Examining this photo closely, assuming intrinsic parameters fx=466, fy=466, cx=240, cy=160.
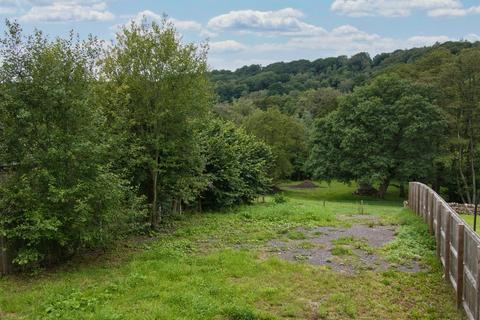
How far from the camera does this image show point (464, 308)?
7008mm

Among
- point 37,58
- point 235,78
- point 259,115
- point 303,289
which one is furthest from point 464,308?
point 235,78

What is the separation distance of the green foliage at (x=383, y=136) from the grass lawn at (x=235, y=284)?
65.2 ft

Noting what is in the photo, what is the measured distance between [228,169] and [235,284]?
36.6 ft

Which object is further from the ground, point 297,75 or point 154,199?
A: point 297,75

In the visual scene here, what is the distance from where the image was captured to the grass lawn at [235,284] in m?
6.97

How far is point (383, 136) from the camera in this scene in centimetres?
3225

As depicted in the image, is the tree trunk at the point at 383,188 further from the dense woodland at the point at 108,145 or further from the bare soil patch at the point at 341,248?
the bare soil patch at the point at 341,248

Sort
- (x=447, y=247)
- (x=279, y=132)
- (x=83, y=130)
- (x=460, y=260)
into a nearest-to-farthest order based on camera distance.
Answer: (x=460, y=260), (x=447, y=247), (x=83, y=130), (x=279, y=132)

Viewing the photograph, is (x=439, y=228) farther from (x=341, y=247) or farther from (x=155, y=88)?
(x=155, y=88)

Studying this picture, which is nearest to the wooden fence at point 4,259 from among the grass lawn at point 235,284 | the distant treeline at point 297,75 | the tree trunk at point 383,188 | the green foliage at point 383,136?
the grass lawn at point 235,284

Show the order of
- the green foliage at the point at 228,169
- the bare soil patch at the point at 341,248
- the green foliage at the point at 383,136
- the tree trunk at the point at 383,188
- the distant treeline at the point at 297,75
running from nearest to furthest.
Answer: the bare soil patch at the point at 341,248 < the green foliage at the point at 228,169 < the green foliage at the point at 383,136 < the tree trunk at the point at 383,188 < the distant treeline at the point at 297,75

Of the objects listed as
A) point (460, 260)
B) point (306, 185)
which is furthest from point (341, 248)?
point (306, 185)

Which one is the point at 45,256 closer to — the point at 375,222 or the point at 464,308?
the point at 464,308

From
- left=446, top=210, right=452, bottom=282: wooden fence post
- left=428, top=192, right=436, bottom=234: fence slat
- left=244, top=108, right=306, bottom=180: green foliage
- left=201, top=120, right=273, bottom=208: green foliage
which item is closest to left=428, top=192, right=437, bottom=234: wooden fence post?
left=428, top=192, right=436, bottom=234: fence slat
